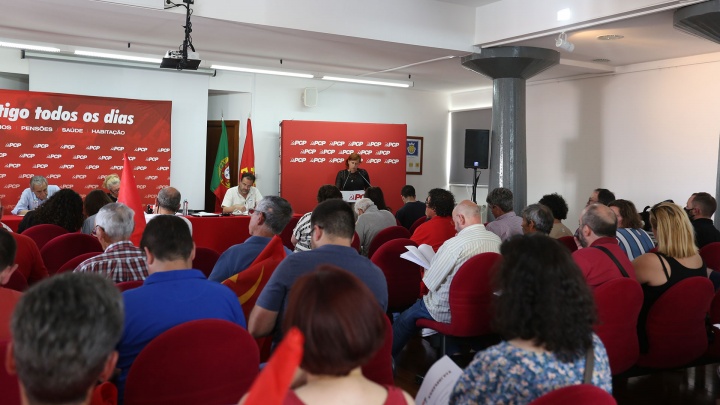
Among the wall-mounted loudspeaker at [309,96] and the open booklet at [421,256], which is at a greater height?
the wall-mounted loudspeaker at [309,96]

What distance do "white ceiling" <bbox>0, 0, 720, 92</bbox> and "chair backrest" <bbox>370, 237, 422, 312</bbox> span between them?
157 inches

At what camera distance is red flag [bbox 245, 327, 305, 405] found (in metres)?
0.99

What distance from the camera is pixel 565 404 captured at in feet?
5.41

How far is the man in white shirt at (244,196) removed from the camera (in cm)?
937

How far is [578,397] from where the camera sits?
1646 millimetres

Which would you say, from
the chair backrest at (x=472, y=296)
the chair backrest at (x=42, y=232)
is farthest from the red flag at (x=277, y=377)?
the chair backrest at (x=42, y=232)

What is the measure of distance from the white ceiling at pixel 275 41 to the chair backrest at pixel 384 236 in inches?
125

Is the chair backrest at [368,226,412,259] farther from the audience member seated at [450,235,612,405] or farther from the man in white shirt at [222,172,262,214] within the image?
the audience member seated at [450,235,612,405]

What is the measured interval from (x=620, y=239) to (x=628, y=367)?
1.41 m

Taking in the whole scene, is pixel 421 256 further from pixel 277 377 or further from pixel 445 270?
pixel 277 377

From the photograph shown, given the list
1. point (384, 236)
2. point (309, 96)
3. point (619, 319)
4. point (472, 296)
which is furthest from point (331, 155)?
point (619, 319)

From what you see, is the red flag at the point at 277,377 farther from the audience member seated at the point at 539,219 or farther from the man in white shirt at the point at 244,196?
the man in white shirt at the point at 244,196

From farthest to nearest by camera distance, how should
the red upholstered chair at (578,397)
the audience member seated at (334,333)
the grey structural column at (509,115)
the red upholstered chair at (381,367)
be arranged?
the grey structural column at (509,115) < the red upholstered chair at (381,367) < the red upholstered chair at (578,397) < the audience member seated at (334,333)

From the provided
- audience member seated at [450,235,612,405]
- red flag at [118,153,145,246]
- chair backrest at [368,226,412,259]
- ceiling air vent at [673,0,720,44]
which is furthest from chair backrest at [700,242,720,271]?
red flag at [118,153,145,246]
